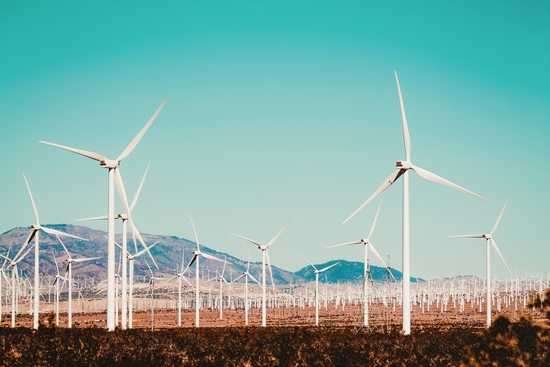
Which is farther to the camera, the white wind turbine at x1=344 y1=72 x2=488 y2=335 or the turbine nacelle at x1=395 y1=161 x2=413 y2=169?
the turbine nacelle at x1=395 y1=161 x2=413 y2=169

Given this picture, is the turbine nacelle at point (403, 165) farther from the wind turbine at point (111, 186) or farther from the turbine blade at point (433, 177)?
the wind turbine at point (111, 186)

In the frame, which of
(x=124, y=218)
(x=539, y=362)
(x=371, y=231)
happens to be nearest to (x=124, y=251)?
(x=124, y=218)

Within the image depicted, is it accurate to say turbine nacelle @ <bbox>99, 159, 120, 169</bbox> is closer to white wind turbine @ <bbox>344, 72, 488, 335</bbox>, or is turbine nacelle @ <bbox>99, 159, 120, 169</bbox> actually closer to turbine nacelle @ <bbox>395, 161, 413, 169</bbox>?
white wind turbine @ <bbox>344, 72, 488, 335</bbox>

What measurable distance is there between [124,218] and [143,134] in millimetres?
16126

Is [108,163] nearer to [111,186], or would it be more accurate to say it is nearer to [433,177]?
[111,186]

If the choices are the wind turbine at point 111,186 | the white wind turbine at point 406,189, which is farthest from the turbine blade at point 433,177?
the wind turbine at point 111,186

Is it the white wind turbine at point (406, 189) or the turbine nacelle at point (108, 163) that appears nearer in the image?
the white wind turbine at point (406, 189)

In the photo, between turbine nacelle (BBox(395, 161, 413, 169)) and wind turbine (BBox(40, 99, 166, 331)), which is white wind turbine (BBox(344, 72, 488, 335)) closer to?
turbine nacelle (BBox(395, 161, 413, 169))

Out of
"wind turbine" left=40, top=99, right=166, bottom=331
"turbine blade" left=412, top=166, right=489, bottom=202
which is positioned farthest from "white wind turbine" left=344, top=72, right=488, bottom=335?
"wind turbine" left=40, top=99, right=166, bottom=331

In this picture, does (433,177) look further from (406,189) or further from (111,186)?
(111,186)

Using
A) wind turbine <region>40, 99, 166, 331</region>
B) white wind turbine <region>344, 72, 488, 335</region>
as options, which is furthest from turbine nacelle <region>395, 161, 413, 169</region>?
wind turbine <region>40, 99, 166, 331</region>

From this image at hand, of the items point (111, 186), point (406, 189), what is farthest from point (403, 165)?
point (111, 186)

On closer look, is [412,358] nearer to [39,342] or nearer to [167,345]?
[167,345]

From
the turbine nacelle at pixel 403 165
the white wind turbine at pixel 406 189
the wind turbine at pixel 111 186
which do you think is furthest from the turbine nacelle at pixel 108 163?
the turbine nacelle at pixel 403 165
